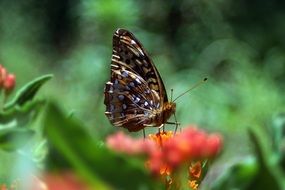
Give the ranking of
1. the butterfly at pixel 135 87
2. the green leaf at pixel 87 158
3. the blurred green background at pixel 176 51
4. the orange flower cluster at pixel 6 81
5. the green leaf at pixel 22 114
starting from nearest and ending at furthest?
the green leaf at pixel 87 158 → the green leaf at pixel 22 114 → the orange flower cluster at pixel 6 81 → the butterfly at pixel 135 87 → the blurred green background at pixel 176 51

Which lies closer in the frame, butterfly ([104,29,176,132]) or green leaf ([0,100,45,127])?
green leaf ([0,100,45,127])

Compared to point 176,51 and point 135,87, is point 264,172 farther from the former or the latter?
point 176,51

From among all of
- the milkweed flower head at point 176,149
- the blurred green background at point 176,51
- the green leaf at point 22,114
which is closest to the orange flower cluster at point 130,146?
the milkweed flower head at point 176,149

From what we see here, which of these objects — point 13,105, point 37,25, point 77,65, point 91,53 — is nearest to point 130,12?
point 91,53

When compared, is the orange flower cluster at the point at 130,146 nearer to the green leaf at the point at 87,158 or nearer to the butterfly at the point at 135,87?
the green leaf at the point at 87,158

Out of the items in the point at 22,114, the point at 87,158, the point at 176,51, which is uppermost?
the point at 176,51

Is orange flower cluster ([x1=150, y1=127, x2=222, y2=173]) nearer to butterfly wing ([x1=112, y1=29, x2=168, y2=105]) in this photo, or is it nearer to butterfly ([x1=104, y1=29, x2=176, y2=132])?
butterfly ([x1=104, y1=29, x2=176, y2=132])

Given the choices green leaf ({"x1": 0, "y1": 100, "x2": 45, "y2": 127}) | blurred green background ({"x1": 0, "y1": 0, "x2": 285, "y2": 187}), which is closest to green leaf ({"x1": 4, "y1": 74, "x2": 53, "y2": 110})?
green leaf ({"x1": 0, "y1": 100, "x2": 45, "y2": 127})

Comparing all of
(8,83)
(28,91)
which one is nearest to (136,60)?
(8,83)
